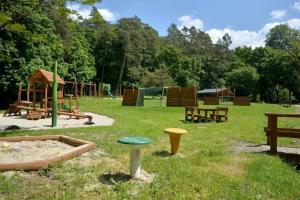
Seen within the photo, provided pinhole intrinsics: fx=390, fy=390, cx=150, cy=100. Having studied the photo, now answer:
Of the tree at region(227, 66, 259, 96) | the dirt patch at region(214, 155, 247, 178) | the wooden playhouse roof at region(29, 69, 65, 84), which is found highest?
the tree at region(227, 66, 259, 96)

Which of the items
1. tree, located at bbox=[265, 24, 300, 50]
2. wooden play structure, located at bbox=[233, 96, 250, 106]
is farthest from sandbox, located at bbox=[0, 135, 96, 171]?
tree, located at bbox=[265, 24, 300, 50]

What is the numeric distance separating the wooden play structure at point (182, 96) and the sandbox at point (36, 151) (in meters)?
22.1

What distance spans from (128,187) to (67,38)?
41.4 metres

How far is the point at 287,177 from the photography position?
7.62m

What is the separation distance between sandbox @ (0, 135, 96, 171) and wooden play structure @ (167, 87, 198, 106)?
72.5 feet

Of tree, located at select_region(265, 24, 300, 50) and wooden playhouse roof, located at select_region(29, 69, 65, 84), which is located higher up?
tree, located at select_region(265, 24, 300, 50)

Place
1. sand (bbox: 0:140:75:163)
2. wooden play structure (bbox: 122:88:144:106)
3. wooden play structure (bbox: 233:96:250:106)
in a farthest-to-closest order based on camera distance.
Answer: wooden play structure (bbox: 233:96:250:106) < wooden play structure (bbox: 122:88:144:106) < sand (bbox: 0:140:75:163)

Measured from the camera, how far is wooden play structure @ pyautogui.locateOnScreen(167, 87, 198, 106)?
31.6 m

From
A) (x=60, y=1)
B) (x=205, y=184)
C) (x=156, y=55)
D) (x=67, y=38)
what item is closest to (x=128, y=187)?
(x=205, y=184)

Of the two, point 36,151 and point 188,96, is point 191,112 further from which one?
point 188,96

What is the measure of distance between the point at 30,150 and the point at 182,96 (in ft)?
79.2

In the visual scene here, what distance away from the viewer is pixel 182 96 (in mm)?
32156

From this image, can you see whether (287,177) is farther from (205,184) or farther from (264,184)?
(205,184)

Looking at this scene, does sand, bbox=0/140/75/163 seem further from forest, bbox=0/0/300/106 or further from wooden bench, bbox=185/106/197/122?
forest, bbox=0/0/300/106
